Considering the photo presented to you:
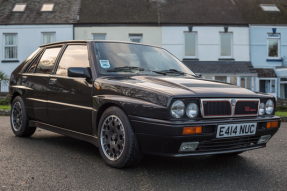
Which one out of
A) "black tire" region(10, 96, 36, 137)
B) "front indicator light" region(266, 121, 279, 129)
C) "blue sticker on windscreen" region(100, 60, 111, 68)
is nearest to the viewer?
"front indicator light" region(266, 121, 279, 129)

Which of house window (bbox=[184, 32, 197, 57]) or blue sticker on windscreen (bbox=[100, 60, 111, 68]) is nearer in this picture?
blue sticker on windscreen (bbox=[100, 60, 111, 68])

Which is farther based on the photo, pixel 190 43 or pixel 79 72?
pixel 190 43

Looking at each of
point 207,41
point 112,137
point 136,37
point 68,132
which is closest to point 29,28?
point 136,37

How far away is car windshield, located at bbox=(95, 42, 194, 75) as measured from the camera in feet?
14.1

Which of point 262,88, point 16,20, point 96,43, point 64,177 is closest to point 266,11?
point 262,88

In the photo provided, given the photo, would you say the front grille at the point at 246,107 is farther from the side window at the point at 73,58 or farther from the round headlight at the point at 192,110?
the side window at the point at 73,58

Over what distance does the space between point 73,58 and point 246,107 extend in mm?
2486

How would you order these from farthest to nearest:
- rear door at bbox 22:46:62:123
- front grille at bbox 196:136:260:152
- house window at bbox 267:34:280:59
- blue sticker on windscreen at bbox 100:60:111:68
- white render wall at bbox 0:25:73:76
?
1. house window at bbox 267:34:280:59
2. white render wall at bbox 0:25:73:76
3. rear door at bbox 22:46:62:123
4. blue sticker on windscreen at bbox 100:60:111:68
5. front grille at bbox 196:136:260:152

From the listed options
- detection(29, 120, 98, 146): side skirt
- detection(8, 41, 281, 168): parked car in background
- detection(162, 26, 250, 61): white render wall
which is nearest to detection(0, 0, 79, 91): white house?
detection(162, 26, 250, 61): white render wall

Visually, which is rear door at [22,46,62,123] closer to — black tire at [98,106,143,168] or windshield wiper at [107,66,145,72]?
windshield wiper at [107,66,145,72]

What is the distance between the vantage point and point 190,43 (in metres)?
23.0

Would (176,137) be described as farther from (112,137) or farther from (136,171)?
(112,137)

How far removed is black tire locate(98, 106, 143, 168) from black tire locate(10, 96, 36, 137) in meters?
2.21

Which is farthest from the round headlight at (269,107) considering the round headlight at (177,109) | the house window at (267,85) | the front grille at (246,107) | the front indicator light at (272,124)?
the house window at (267,85)
